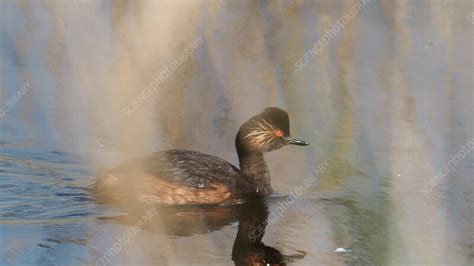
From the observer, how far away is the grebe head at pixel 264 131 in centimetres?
1257

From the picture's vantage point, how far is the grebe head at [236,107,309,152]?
1257cm

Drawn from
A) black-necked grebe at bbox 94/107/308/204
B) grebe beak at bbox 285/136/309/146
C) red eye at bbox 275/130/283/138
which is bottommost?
black-necked grebe at bbox 94/107/308/204

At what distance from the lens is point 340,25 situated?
18.7 m

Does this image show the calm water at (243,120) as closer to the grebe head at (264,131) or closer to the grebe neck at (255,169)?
the grebe neck at (255,169)

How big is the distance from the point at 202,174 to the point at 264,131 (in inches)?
36.2

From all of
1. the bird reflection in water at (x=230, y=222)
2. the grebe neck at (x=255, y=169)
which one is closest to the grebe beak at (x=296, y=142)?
the grebe neck at (x=255, y=169)

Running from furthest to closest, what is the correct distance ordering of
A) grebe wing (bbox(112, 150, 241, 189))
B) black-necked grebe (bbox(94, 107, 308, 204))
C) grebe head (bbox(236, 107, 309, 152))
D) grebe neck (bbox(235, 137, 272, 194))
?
1. grebe head (bbox(236, 107, 309, 152))
2. grebe neck (bbox(235, 137, 272, 194))
3. grebe wing (bbox(112, 150, 241, 189))
4. black-necked grebe (bbox(94, 107, 308, 204))

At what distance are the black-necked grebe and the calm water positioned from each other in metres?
0.25

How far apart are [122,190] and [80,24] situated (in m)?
6.92

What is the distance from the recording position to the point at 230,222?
1131 centimetres

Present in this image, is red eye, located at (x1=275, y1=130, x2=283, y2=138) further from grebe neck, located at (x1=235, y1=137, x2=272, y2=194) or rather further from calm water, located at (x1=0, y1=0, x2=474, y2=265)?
calm water, located at (x1=0, y1=0, x2=474, y2=265)

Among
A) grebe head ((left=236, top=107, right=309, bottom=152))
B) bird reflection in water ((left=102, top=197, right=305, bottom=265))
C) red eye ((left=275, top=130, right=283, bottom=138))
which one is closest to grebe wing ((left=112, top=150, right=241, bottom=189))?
bird reflection in water ((left=102, top=197, right=305, bottom=265))

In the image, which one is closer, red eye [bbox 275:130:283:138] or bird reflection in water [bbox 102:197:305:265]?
bird reflection in water [bbox 102:197:305:265]

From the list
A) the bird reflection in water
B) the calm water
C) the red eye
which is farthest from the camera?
the red eye
